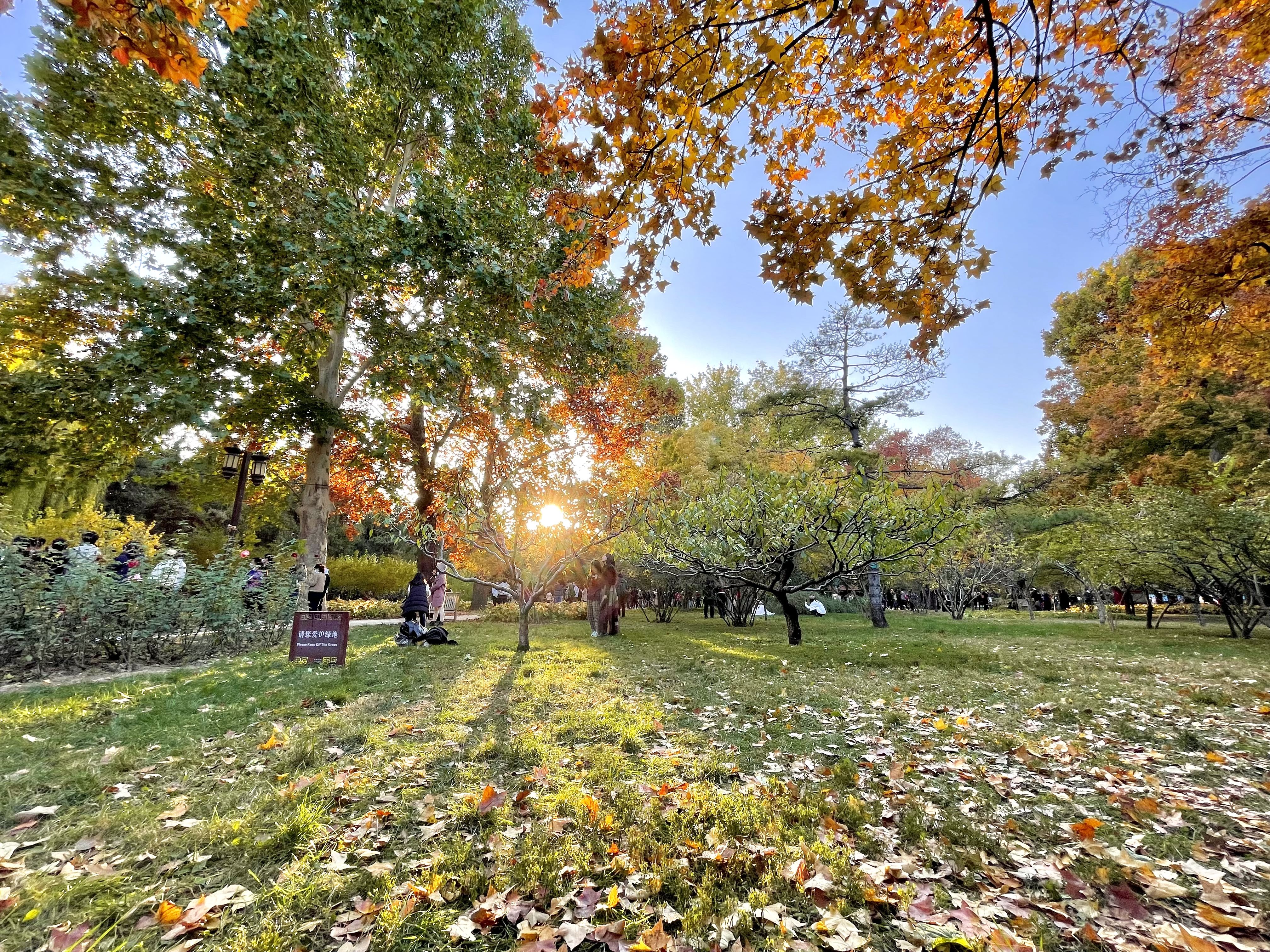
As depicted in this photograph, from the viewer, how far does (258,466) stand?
12.1 meters

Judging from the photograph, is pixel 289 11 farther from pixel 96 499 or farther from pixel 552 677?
pixel 96 499

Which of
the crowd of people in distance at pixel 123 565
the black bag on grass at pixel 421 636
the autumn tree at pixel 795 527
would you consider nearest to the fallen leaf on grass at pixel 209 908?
the crowd of people in distance at pixel 123 565

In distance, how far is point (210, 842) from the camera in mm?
2389

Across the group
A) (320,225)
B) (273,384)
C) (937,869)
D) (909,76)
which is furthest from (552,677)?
(320,225)

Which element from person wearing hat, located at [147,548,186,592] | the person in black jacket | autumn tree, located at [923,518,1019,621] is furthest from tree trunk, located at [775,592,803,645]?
person wearing hat, located at [147,548,186,592]

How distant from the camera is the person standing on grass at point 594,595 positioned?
1243cm

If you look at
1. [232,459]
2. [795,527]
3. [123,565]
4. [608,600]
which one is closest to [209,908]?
[795,527]

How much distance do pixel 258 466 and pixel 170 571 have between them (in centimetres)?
545

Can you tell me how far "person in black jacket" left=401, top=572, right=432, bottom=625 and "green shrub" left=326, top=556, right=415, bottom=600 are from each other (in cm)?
1307

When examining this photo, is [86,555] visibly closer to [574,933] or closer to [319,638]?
[319,638]

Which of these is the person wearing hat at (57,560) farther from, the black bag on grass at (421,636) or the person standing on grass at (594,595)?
the person standing on grass at (594,595)

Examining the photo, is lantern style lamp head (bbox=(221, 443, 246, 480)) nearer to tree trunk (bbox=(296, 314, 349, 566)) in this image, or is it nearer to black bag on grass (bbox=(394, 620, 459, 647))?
tree trunk (bbox=(296, 314, 349, 566))

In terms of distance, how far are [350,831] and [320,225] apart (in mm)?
10535

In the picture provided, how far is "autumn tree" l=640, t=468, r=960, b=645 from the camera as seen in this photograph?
8172 mm
